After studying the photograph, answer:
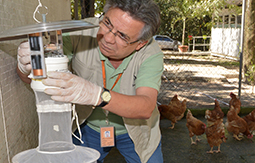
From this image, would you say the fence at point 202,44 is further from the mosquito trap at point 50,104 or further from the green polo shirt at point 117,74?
the mosquito trap at point 50,104

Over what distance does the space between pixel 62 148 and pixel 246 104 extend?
584 centimetres

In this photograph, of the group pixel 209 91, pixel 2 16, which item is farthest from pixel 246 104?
pixel 2 16

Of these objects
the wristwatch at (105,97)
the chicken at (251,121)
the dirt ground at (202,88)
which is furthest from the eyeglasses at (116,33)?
the dirt ground at (202,88)

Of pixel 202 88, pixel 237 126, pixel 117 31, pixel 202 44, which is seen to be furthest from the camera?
pixel 202 44

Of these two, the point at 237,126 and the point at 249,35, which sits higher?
the point at 249,35

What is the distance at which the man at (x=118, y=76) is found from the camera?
122 centimetres

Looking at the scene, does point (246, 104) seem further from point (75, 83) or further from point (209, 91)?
point (75, 83)

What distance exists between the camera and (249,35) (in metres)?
8.01

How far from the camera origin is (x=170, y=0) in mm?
20656

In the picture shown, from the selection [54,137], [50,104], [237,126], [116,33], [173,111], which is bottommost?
[237,126]

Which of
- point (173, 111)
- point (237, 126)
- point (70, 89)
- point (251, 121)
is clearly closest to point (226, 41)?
point (251, 121)

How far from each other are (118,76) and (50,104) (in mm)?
673

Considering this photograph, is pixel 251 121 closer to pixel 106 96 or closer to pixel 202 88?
pixel 202 88

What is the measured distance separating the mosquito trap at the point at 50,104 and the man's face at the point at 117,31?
29cm
